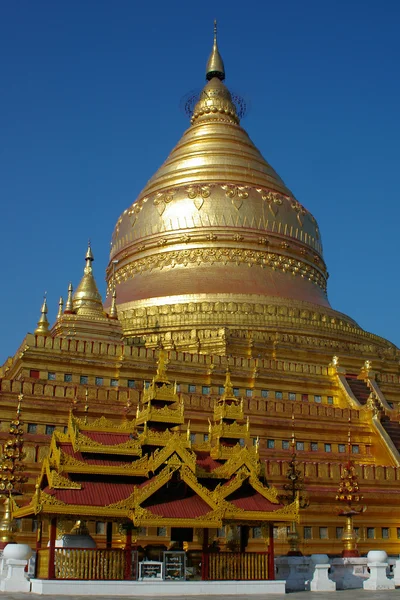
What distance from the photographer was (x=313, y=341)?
36.0m

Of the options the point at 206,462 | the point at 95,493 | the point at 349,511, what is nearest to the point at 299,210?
the point at 349,511

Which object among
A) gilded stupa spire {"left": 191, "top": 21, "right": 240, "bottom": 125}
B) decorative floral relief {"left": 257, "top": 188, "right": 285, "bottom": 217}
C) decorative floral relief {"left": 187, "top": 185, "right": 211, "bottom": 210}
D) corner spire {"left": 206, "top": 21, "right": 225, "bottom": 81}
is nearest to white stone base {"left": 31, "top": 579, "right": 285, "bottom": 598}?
decorative floral relief {"left": 187, "top": 185, "right": 211, "bottom": 210}

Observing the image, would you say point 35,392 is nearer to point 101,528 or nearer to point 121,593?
point 101,528

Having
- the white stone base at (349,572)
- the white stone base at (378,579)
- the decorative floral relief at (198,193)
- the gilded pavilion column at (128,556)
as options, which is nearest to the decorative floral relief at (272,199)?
the decorative floral relief at (198,193)

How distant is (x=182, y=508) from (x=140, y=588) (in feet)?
5.76

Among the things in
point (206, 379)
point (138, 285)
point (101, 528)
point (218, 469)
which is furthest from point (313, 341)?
point (218, 469)

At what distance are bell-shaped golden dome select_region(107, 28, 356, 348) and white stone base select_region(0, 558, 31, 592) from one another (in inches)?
772

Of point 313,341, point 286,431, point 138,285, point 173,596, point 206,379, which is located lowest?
point 173,596

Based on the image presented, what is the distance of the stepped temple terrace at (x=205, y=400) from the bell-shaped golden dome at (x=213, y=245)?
11 cm

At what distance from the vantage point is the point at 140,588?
50.3ft

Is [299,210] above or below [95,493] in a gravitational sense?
above

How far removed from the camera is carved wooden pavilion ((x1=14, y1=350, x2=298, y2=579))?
50.9 ft

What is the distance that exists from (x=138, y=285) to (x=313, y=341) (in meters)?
9.92

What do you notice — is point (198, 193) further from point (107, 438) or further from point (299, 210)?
point (107, 438)
